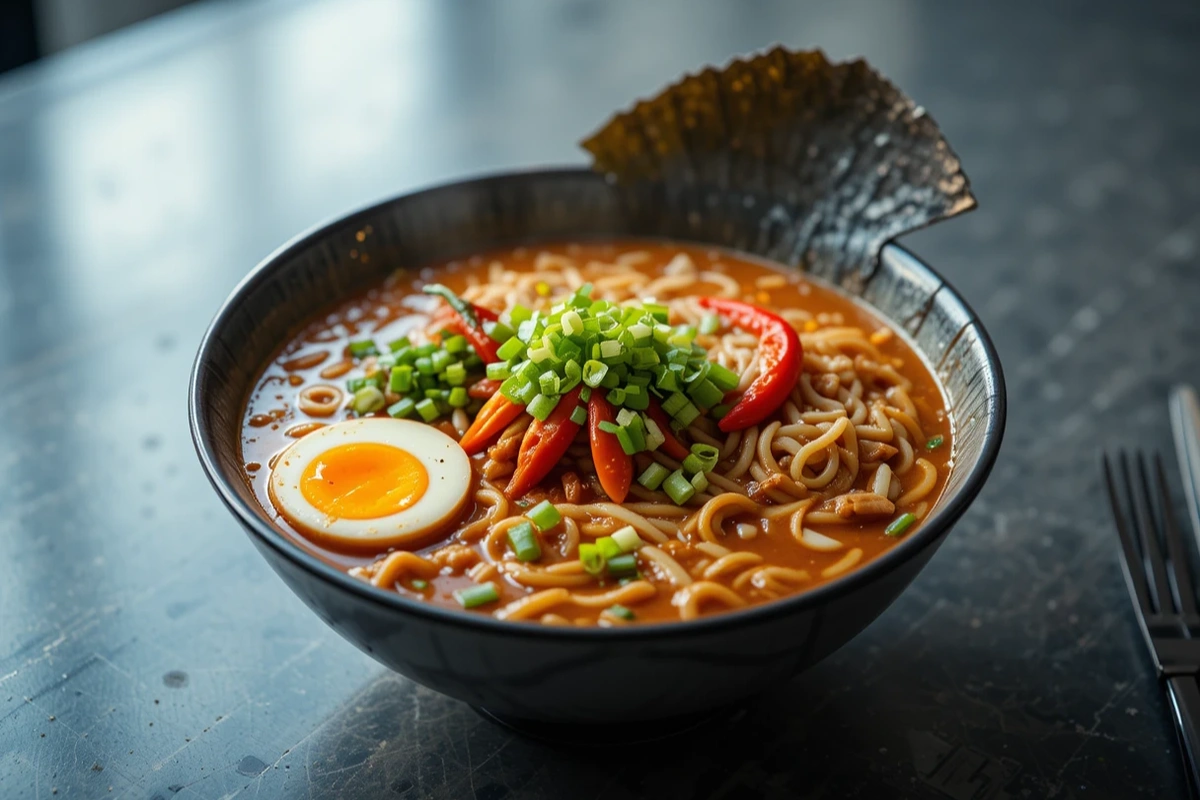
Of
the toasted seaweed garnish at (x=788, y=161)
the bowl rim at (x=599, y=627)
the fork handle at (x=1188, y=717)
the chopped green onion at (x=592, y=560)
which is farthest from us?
the toasted seaweed garnish at (x=788, y=161)

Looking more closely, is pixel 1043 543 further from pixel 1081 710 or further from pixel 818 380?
pixel 818 380

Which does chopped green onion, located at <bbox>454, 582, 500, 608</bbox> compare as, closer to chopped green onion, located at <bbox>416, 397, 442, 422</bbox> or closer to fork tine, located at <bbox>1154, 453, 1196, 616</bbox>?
chopped green onion, located at <bbox>416, 397, 442, 422</bbox>

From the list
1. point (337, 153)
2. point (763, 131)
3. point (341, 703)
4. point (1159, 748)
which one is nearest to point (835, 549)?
point (1159, 748)

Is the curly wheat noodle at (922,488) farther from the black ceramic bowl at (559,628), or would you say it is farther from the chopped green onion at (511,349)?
the chopped green onion at (511,349)

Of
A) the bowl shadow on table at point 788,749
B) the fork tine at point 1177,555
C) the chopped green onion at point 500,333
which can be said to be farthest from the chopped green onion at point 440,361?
the fork tine at point 1177,555

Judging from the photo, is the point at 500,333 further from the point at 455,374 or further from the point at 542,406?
the point at 542,406

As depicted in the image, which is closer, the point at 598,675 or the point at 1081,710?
the point at 598,675

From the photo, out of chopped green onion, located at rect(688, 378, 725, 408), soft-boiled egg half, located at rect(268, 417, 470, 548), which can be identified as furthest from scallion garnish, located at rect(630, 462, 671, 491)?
soft-boiled egg half, located at rect(268, 417, 470, 548)
